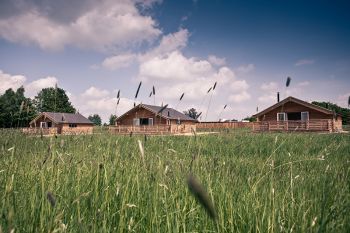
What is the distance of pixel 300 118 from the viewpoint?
37406mm

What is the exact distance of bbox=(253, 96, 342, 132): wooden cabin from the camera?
32750 mm

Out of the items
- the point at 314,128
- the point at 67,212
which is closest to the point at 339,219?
the point at 67,212

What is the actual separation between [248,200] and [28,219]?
1701 mm

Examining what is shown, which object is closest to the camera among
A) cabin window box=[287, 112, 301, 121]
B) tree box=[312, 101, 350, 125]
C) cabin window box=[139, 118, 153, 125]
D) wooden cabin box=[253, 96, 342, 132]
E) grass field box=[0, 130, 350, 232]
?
grass field box=[0, 130, 350, 232]

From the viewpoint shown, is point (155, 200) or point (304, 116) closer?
point (155, 200)

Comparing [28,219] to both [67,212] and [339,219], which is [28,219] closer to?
[67,212]

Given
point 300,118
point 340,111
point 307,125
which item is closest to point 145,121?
point 300,118

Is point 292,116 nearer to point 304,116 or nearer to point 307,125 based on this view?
point 304,116

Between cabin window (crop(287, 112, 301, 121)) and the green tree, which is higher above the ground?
cabin window (crop(287, 112, 301, 121))

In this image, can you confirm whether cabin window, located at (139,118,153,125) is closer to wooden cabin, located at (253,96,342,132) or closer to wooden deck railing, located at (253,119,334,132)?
wooden cabin, located at (253,96,342,132)

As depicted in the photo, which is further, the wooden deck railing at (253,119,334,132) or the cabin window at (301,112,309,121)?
the cabin window at (301,112,309,121)

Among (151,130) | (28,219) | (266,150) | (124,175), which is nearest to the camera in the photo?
(28,219)

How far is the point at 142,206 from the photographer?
239cm

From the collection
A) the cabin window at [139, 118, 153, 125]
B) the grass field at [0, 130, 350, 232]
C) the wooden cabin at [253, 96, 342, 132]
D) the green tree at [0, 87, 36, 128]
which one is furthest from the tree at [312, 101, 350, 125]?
the cabin window at [139, 118, 153, 125]
